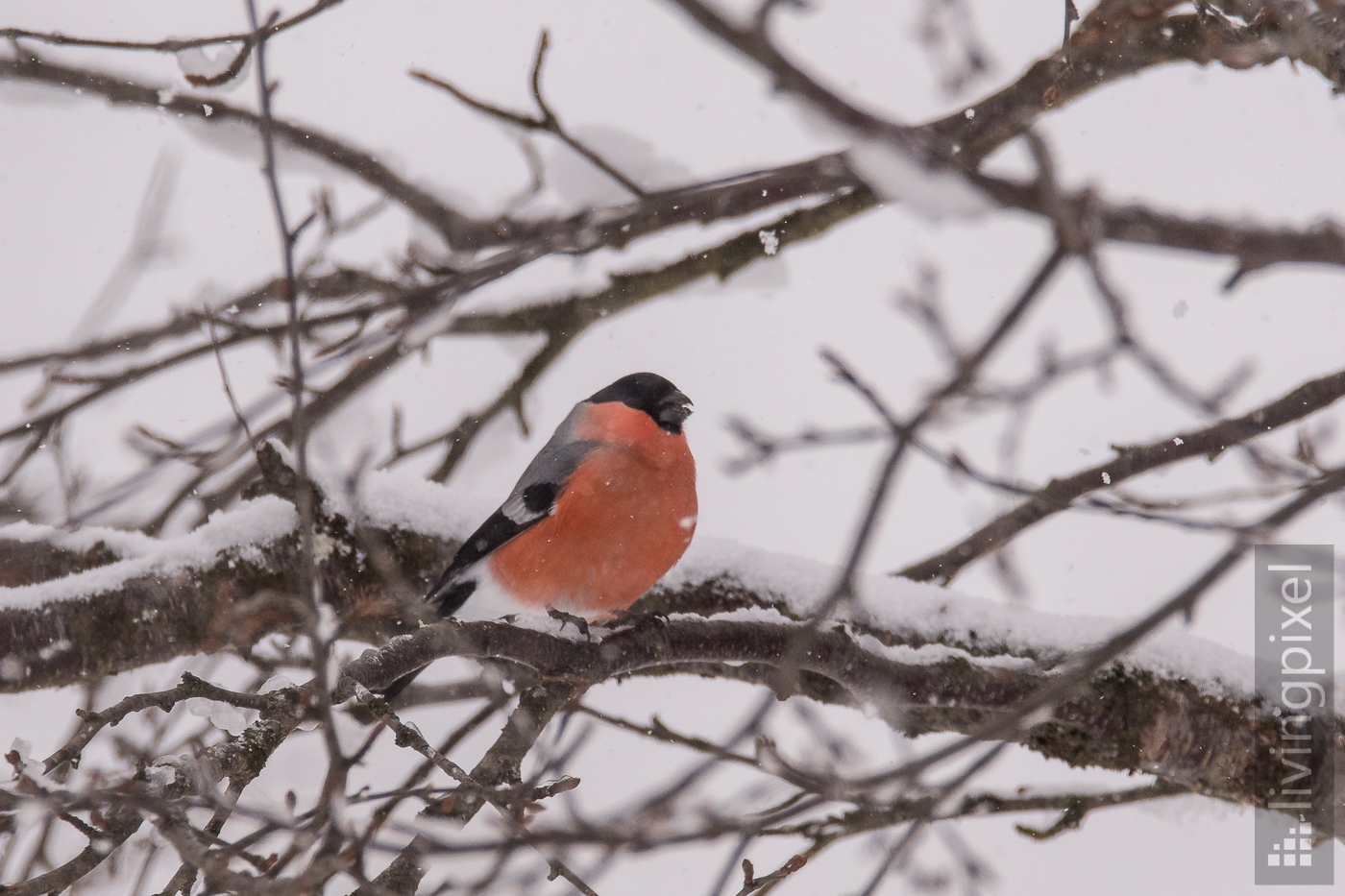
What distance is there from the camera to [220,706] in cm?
188

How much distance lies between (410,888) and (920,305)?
1.75m

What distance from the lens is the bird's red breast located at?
3141mm

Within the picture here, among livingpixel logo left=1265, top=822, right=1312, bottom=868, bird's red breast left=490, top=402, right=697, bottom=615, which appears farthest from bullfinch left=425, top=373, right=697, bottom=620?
livingpixel logo left=1265, top=822, right=1312, bottom=868

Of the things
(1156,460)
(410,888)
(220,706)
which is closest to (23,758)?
(220,706)

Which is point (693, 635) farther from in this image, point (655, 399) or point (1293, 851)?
point (1293, 851)

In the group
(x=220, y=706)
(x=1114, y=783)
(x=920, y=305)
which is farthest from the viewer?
(x=1114, y=783)

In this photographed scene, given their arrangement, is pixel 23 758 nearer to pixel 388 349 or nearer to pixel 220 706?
pixel 220 706

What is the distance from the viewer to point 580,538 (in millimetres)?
3176

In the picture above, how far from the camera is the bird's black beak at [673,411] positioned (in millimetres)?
3662

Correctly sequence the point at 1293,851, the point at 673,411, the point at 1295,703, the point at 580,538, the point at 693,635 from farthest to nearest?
the point at 673,411 → the point at 1293,851 → the point at 580,538 → the point at 1295,703 → the point at 693,635

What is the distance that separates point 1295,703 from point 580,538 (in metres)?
2.26

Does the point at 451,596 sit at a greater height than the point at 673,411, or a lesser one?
lesser

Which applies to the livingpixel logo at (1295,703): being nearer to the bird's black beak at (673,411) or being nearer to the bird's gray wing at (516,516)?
the bird's black beak at (673,411)

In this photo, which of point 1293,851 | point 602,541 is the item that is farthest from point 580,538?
point 1293,851
